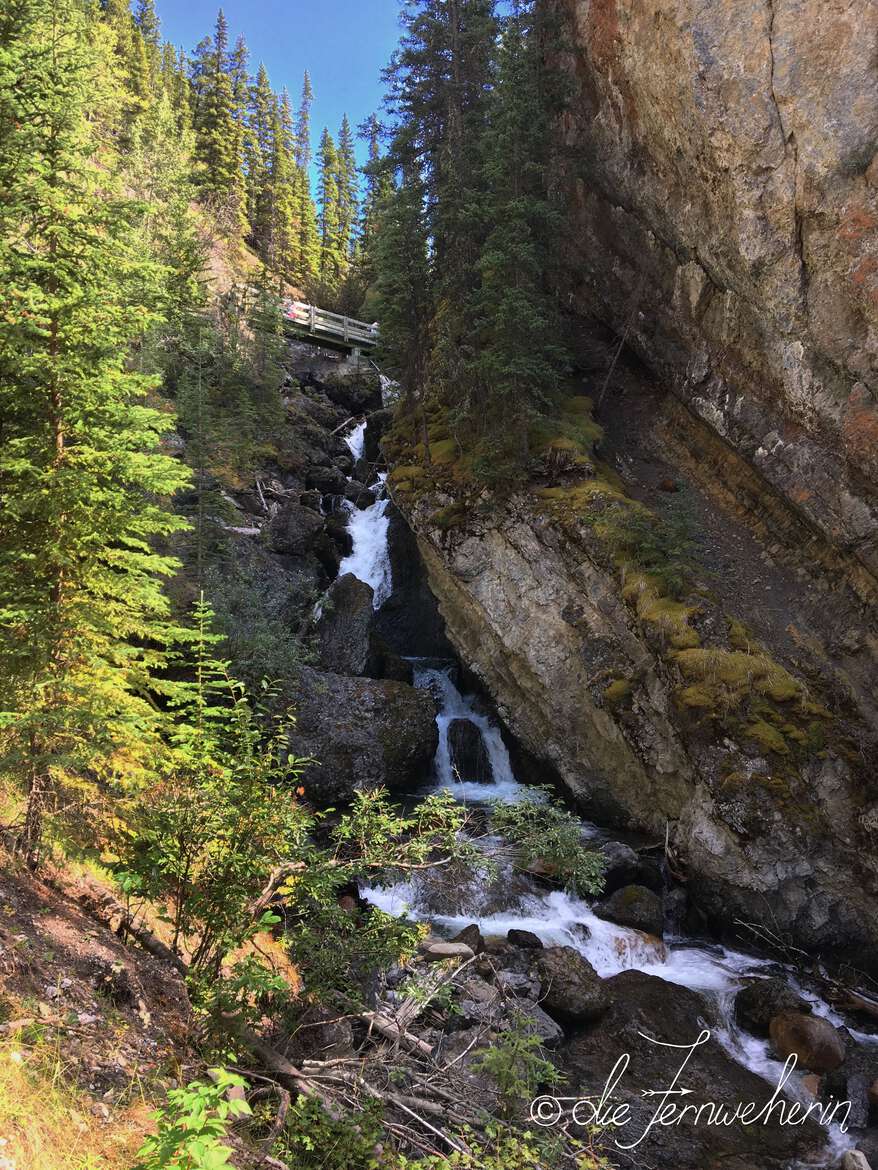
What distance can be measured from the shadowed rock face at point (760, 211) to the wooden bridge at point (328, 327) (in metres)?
17.7

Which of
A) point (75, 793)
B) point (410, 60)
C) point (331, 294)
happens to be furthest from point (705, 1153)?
point (331, 294)

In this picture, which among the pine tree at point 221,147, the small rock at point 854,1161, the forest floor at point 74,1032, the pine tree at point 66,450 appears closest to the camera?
the forest floor at point 74,1032

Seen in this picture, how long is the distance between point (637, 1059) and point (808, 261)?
15581 mm

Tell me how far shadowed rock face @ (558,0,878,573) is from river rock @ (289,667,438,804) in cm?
1108

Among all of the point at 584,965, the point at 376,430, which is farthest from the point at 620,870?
the point at 376,430

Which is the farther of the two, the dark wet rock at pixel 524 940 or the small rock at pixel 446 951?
the dark wet rock at pixel 524 940

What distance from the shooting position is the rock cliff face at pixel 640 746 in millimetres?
12031

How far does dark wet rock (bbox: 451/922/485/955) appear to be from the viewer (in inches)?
418

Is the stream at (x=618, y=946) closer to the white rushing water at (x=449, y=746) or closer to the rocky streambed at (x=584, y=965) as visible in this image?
the rocky streambed at (x=584, y=965)

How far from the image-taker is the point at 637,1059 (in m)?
9.51

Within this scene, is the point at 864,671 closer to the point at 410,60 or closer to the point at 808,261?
the point at 808,261

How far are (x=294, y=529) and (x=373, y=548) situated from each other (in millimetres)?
3098

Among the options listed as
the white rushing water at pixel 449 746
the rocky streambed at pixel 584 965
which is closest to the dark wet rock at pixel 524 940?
the rocky streambed at pixel 584 965

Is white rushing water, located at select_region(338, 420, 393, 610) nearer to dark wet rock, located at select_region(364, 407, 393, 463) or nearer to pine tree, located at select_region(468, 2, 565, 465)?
dark wet rock, located at select_region(364, 407, 393, 463)
